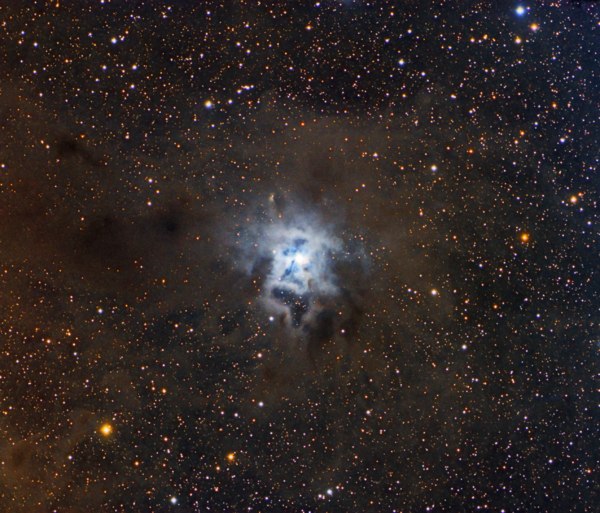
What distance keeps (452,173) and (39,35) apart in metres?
1.21

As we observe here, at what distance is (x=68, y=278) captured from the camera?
108 cm

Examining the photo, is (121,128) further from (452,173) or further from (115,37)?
(452,173)

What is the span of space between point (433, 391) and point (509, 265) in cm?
42

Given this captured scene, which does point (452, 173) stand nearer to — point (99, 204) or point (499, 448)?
point (499, 448)

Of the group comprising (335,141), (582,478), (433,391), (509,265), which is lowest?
(582,478)

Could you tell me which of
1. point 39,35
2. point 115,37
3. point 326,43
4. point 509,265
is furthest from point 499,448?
point 39,35

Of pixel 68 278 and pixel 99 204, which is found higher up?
pixel 99 204

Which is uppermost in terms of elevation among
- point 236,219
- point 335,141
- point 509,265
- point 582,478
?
point 335,141

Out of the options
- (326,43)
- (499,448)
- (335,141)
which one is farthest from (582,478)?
(326,43)

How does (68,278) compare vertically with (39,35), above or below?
below

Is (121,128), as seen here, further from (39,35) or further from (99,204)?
(39,35)

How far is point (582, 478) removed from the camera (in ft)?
3.63

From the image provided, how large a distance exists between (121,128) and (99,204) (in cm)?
22

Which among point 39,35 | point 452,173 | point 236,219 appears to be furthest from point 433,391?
point 39,35
